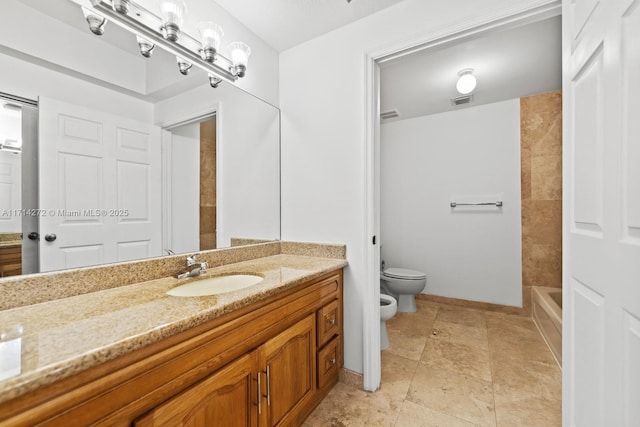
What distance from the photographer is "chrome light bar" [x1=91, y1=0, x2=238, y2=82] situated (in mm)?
1102

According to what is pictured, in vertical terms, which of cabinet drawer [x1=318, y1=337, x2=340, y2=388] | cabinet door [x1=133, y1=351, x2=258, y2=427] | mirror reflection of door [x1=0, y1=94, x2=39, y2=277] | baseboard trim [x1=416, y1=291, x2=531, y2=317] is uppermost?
mirror reflection of door [x1=0, y1=94, x2=39, y2=277]

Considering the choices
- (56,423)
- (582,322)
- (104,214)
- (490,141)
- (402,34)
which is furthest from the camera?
(490,141)

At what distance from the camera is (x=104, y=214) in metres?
1.12

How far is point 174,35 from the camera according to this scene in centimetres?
123

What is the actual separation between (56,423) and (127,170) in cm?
96

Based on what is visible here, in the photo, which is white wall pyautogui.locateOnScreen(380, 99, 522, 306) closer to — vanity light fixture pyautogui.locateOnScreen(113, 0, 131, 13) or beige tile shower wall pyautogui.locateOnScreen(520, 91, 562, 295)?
beige tile shower wall pyautogui.locateOnScreen(520, 91, 562, 295)

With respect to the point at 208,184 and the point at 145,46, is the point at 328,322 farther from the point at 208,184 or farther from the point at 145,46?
the point at 145,46

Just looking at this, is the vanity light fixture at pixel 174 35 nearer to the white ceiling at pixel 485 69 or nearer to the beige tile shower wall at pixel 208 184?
the beige tile shower wall at pixel 208 184

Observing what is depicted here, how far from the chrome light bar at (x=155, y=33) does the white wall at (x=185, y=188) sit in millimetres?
332

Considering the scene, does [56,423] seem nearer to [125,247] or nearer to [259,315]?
[259,315]

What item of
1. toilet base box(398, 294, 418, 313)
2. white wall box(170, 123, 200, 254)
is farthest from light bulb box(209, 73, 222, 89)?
toilet base box(398, 294, 418, 313)

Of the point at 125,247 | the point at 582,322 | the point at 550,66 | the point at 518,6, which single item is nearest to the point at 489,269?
the point at 550,66

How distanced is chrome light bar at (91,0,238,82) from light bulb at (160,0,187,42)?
43 mm

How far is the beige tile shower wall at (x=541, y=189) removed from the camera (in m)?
2.58
